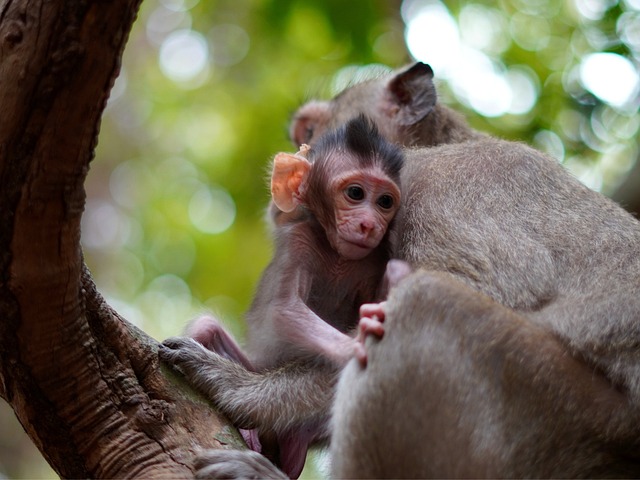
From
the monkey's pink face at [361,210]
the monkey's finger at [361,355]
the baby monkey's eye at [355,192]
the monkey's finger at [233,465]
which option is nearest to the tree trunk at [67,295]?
the monkey's finger at [233,465]

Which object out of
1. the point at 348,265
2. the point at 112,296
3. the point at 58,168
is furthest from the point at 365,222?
the point at 112,296

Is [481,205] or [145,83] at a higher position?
[145,83]

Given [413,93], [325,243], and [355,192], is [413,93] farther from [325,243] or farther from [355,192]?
[325,243]

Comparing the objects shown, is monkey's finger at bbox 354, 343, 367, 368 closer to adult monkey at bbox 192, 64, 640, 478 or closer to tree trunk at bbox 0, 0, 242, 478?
adult monkey at bbox 192, 64, 640, 478

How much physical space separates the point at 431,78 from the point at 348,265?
2.50 meters

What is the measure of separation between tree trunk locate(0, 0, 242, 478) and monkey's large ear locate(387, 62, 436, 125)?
11.3ft

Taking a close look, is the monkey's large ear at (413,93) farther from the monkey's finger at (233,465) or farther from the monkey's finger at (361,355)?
the monkey's finger at (233,465)

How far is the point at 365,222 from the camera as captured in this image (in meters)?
5.52

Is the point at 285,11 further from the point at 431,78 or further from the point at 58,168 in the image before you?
the point at 58,168

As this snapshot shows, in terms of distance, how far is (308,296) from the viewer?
5.65m

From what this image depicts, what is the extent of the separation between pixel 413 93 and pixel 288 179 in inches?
81.4

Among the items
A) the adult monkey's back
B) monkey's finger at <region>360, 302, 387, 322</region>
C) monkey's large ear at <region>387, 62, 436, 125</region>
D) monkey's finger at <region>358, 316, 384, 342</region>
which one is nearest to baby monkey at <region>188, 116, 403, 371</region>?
the adult monkey's back

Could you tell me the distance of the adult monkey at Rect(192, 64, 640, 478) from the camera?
4.20 m

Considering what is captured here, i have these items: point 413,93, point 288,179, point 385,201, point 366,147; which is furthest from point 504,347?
point 413,93
